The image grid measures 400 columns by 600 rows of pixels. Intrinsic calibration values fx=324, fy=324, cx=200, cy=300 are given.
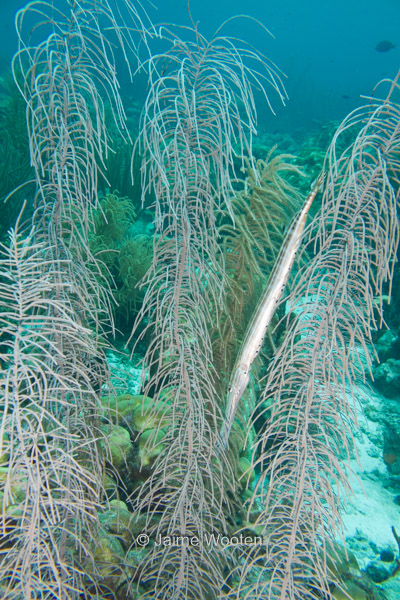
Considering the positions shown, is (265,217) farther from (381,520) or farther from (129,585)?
→ (381,520)

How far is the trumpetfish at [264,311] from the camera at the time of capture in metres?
2.62

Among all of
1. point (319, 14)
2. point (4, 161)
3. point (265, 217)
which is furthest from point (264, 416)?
point (319, 14)

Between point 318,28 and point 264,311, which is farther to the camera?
point 318,28

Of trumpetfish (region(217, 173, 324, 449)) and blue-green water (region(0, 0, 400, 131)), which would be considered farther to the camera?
→ blue-green water (region(0, 0, 400, 131))

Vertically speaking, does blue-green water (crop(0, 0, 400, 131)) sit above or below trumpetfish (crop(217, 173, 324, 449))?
above

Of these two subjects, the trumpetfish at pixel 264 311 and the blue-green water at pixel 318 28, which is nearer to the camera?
the trumpetfish at pixel 264 311

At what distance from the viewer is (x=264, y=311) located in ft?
9.16

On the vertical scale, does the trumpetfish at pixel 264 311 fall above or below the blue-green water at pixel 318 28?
below

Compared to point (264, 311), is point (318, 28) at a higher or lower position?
higher

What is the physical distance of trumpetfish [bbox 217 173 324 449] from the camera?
2616mm

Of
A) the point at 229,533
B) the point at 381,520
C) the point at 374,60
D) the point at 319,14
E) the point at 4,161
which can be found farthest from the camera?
the point at 319,14

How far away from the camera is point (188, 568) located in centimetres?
245

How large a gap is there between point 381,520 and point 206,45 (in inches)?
229

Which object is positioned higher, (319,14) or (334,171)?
(319,14)
